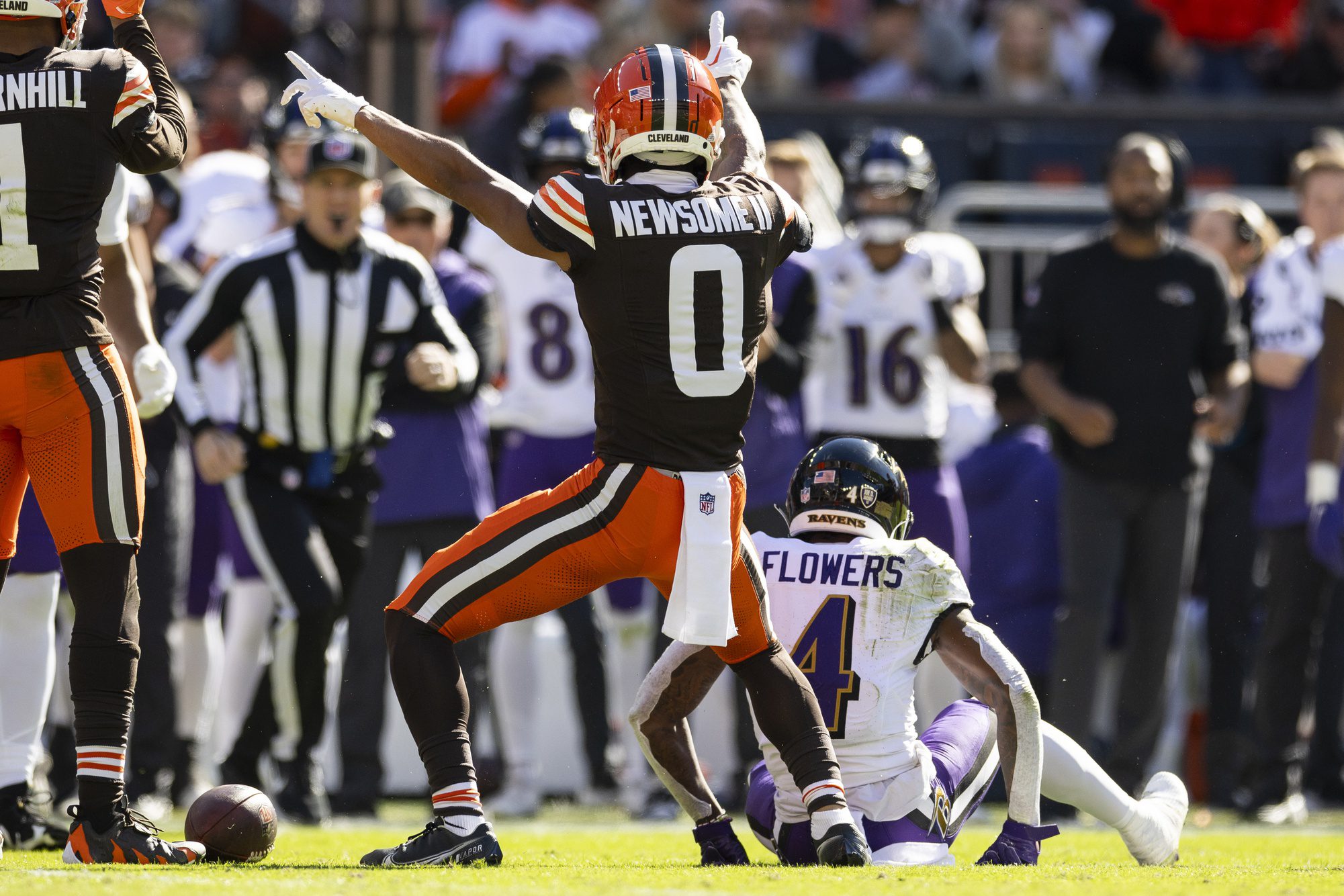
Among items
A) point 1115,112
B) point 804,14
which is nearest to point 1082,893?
point 1115,112

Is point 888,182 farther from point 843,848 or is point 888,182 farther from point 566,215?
point 843,848

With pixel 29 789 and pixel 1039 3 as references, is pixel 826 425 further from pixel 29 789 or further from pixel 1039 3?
pixel 1039 3

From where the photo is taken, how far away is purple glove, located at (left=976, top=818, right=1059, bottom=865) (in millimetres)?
5086

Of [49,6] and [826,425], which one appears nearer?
[49,6]

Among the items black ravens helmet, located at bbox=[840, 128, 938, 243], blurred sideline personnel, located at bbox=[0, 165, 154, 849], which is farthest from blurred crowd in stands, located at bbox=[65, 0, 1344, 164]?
blurred sideline personnel, located at bbox=[0, 165, 154, 849]

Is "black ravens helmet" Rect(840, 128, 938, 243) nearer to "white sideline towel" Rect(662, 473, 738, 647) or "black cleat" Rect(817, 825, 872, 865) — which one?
"white sideline towel" Rect(662, 473, 738, 647)

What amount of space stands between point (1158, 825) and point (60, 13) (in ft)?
11.2

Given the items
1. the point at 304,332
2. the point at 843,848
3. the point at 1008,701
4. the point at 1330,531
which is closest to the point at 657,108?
the point at 1008,701

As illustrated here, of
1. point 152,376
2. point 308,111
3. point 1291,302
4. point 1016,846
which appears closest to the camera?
point 308,111

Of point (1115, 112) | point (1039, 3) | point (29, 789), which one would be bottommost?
point (29, 789)

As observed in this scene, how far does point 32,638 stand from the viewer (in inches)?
232

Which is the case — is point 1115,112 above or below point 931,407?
above

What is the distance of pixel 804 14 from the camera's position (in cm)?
1283

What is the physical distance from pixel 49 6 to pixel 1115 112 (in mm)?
7477
